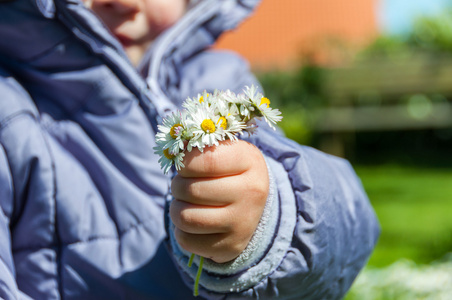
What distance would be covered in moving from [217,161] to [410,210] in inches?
146

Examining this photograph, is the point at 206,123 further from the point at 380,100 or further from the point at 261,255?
the point at 380,100

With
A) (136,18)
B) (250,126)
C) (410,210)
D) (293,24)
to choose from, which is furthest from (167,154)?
(293,24)

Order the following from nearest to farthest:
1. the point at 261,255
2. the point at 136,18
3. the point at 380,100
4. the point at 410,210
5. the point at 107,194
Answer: the point at 261,255
the point at 107,194
the point at 136,18
the point at 410,210
the point at 380,100

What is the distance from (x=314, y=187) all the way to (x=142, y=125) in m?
0.35

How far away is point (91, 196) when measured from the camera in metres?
1.01

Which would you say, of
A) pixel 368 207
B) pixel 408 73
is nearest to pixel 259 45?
pixel 408 73

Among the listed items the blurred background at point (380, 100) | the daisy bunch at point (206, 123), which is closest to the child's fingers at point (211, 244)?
the daisy bunch at point (206, 123)

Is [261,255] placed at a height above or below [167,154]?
below

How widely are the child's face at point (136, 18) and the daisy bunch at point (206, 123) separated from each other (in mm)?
456

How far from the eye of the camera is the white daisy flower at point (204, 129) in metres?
0.73

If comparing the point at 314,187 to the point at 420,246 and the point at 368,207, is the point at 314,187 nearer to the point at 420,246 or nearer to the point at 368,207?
the point at 368,207

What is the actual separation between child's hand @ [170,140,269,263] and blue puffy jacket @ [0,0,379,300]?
0.05 m

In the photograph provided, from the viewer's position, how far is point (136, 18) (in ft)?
3.94

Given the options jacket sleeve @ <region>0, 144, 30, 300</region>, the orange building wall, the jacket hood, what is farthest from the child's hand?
the orange building wall
